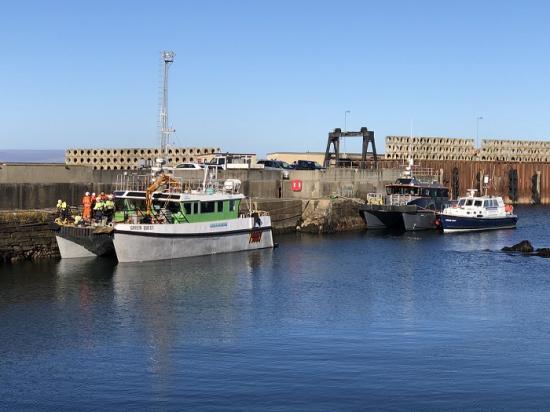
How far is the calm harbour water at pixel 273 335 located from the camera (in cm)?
1919

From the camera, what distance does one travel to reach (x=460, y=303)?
30125mm

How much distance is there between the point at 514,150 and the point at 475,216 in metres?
48.9

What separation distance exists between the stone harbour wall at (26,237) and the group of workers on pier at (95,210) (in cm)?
94

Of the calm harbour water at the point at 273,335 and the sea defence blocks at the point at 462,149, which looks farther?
the sea defence blocks at the point at 462,149

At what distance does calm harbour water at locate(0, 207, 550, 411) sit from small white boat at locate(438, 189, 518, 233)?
1602 centimetres

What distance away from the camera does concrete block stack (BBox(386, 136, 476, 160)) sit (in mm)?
91062

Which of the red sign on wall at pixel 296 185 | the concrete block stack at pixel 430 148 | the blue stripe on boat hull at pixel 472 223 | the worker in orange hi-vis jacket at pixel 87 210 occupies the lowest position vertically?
the blue stripe on boat hull at pixel 472 223

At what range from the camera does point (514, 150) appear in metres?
104

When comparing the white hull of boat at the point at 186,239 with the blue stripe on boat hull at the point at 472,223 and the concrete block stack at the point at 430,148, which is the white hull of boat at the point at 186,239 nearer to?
the blue stripe on boat hull at the point at 472,223

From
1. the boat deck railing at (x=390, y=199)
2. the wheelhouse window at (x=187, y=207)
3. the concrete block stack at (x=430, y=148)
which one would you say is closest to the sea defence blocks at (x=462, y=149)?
the concrete block stack at (x=430, y=148)

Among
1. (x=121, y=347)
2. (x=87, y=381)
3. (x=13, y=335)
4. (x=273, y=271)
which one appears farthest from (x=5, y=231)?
(x=87, y=381)

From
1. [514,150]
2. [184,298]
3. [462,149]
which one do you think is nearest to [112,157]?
[184,298]

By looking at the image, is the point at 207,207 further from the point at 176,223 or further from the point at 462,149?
the point at 462,149

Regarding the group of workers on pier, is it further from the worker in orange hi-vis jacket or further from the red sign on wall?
the red sign on wall
